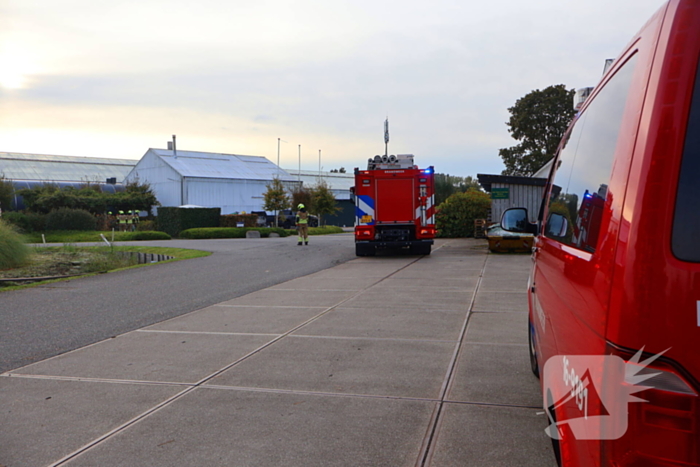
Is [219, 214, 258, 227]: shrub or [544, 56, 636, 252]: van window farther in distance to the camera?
[219, 214, 258, 227]: shrub

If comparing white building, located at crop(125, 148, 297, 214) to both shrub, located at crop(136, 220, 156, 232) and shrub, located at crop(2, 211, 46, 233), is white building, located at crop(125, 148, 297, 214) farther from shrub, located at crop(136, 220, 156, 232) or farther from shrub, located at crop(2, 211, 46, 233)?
shrub, located at crop(2, 211, 46, 233)

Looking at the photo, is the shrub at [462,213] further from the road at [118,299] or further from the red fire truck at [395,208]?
the road at [118,299]

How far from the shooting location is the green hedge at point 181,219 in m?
38.6

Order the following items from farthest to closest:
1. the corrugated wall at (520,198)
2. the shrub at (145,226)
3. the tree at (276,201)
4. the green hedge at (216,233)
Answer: the tree at (276,201)
the shrub at (145,226)
the green hedge at (216,233)
the corrugated wall at (520,198)

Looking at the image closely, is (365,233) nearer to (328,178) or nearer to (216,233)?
(216,233)

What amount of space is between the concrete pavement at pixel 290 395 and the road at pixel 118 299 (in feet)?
1.86

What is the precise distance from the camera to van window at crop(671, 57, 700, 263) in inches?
69.6

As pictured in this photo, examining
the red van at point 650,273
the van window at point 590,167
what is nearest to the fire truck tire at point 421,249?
the van window at point 590,167

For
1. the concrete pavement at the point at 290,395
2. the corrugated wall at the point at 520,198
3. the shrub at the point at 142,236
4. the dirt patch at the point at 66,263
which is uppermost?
the corrugated wall at the point at 520,198

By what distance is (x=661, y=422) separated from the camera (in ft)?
5.64

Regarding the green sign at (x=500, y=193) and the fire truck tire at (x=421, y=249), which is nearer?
the fire truck tire at (x=421, y=249)

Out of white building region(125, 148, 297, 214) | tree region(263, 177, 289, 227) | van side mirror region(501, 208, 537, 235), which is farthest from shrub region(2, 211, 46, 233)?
van side mirror region(501, 208, 537, 235)

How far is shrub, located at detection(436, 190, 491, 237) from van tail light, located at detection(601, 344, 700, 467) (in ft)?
88.6

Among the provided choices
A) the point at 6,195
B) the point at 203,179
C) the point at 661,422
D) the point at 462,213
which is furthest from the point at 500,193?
the point at 203,179
